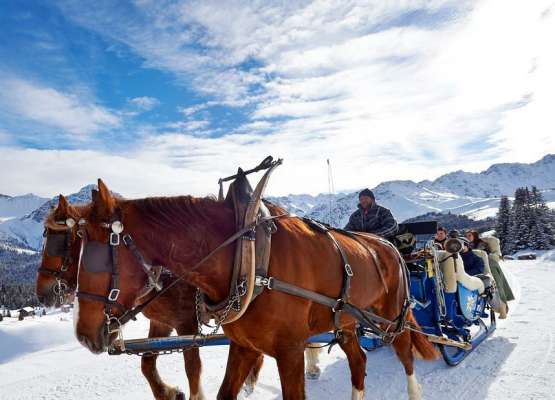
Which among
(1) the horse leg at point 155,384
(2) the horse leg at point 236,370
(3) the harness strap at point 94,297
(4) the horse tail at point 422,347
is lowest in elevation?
(4) the horse tail at point 422,347

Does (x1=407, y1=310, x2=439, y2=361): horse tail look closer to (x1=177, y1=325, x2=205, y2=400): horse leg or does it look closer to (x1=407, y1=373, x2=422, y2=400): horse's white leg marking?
(x1=407, y1=373, x2=422, y2=400): horse's white leg marking

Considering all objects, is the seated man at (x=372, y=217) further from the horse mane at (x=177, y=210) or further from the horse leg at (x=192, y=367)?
the horse mane at (x=177, y=210)

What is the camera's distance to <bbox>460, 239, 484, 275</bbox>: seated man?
782 cm

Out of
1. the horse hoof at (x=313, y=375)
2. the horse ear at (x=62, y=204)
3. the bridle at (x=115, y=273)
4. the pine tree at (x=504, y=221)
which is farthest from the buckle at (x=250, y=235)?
the pine tree at (x=504, y=221)

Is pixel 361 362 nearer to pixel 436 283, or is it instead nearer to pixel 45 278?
pixel 436 283

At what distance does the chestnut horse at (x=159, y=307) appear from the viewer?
11.1 feet

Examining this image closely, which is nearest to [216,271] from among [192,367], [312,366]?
[192,367]

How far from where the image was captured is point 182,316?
3.87m

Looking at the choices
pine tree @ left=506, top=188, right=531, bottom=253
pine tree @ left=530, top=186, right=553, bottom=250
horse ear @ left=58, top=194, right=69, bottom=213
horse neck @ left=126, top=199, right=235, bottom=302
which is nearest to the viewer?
horse neck @ left=126, top=199, right=235, bottom=302

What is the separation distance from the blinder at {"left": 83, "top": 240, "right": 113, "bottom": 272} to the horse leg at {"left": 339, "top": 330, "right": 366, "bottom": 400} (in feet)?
9.13

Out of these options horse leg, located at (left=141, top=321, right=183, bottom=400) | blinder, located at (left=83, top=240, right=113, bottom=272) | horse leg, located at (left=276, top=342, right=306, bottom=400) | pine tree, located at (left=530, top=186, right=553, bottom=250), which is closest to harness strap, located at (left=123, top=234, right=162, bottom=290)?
blinder, located at (left=83, top=240, right=113, bottom=272)

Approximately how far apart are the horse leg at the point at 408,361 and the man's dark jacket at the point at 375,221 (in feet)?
4.48

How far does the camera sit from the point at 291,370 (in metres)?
2.72

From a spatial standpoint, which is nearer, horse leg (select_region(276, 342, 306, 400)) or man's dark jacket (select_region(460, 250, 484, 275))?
horse leg (select_region(276, 342, 306, 400))
